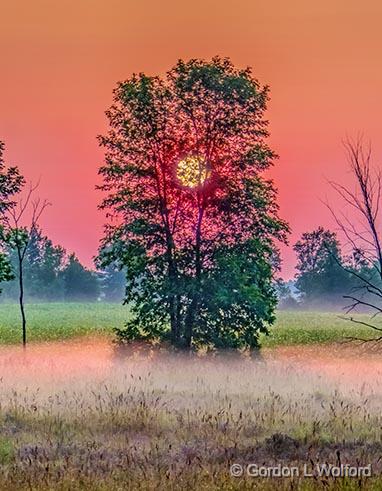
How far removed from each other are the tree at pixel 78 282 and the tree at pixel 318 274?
141ft

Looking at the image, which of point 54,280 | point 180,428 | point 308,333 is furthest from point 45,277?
point 180,428

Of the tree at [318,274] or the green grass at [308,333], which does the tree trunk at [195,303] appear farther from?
the tree at [318,274]

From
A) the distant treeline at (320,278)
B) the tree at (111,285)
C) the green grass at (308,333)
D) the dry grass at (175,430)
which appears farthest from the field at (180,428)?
the tree at (111,285)

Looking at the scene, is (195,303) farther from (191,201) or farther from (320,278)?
(320,278)

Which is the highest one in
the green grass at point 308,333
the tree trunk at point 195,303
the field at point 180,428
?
the tree trunk at point 195,303

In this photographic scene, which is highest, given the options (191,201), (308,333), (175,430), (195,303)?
(191,201)

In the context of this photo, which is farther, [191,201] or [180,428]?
[191,201]

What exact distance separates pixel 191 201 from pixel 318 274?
7639 centimetres

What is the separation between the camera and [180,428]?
10789 millimetres

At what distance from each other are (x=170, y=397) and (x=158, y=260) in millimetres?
12438

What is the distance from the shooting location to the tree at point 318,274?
91750 mm

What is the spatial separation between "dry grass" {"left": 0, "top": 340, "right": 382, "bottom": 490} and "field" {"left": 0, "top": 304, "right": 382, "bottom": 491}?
0.08 feet

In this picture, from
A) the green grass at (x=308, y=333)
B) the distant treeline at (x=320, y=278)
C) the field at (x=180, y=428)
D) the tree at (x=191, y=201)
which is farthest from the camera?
the distant treeline at (x=320, y=278)

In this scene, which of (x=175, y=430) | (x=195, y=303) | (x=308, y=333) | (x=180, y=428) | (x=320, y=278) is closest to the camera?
(x=175, y=430)
